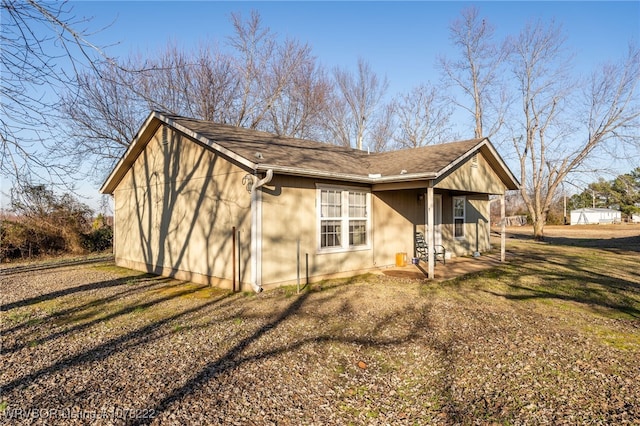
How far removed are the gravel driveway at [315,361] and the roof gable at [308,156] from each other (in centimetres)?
306

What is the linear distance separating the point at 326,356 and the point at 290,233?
4.42 metres

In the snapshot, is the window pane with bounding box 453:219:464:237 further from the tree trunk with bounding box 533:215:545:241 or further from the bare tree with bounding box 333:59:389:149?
the bare tree with bounding box 333:59:389:149

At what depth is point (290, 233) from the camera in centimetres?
902

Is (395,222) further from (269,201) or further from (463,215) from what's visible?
(269,201)

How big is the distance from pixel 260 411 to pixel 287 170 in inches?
222

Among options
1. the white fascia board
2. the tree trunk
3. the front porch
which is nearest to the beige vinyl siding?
the front porch

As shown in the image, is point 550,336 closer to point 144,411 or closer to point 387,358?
point 387,358

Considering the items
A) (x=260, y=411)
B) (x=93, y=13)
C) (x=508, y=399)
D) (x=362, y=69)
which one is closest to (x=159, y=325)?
(x=260, y=411)

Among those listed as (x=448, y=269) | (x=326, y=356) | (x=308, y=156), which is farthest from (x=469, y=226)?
(x=326, y=356)

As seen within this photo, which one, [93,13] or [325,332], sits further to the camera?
[325,332]

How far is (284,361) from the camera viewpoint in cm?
471

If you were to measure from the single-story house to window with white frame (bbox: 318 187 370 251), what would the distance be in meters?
0.03

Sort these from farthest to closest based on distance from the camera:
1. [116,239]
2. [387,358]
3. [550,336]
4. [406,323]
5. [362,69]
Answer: [362,69], [116,239], [406,323], [550,336], [387,358]

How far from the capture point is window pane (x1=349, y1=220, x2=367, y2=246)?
10.5 metres
